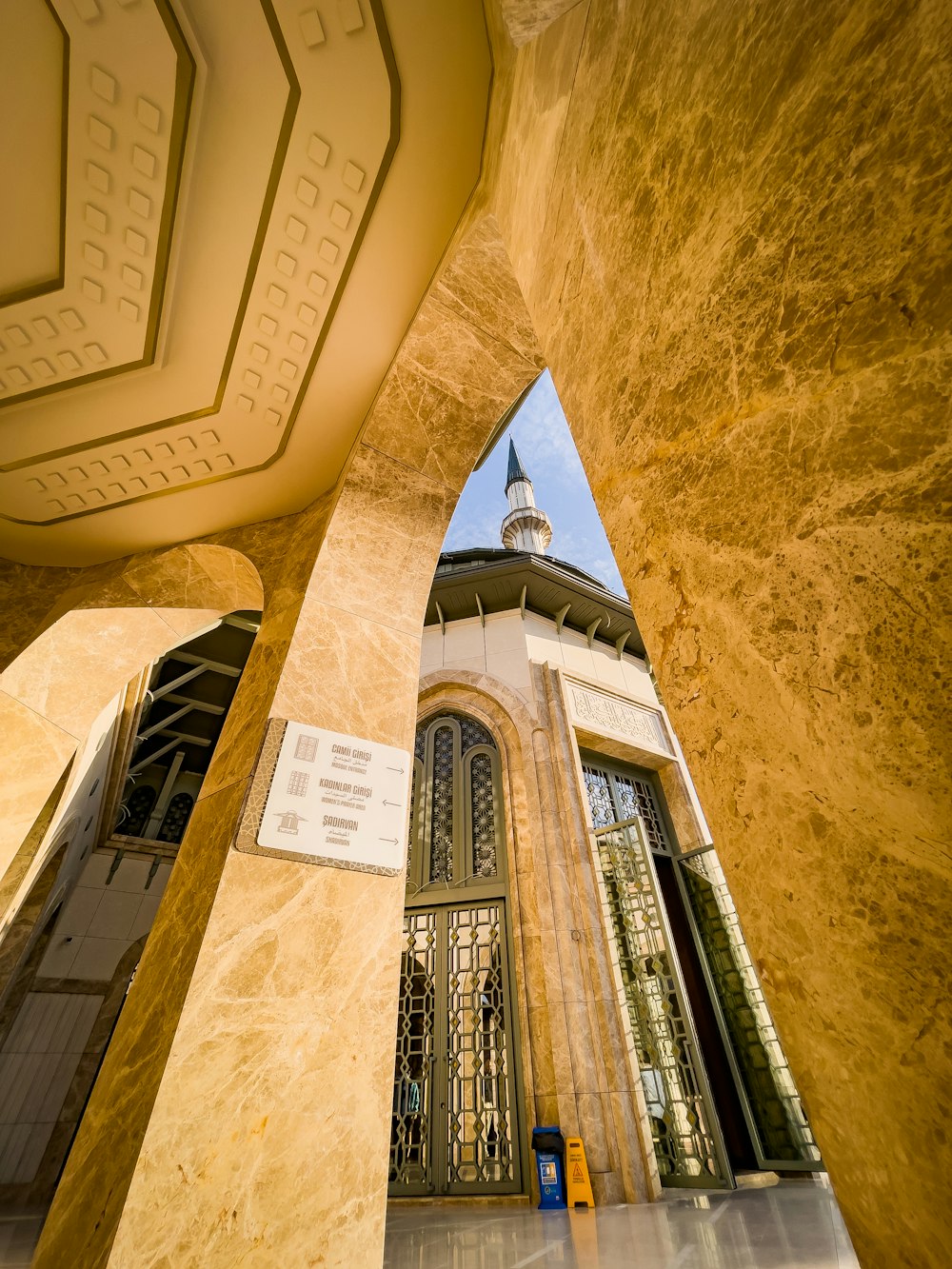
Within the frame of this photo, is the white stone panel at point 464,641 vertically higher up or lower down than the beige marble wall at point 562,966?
higher up

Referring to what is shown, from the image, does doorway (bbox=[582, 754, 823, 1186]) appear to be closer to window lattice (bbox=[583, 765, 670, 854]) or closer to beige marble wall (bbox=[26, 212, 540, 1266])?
window lattice (bbox=[583, 765, 670, 854])

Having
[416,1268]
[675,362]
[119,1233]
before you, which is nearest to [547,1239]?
[416,1268]

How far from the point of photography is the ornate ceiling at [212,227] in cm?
170

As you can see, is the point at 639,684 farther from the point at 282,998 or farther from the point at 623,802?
the point at 282,998

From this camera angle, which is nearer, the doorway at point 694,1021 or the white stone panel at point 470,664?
the doorway at point 694,1021

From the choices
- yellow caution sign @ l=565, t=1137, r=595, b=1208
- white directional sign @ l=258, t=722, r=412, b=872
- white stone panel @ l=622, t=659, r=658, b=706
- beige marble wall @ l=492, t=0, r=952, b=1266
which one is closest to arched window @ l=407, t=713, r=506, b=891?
yellow caution sign @ l=565, t=1137, r=595, b=1208

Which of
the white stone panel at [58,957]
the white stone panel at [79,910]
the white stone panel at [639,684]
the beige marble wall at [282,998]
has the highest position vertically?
the white stone panel at [639,684]

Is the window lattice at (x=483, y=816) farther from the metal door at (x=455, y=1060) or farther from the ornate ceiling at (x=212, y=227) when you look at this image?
the ornate ceiling at (x=212, y=227)

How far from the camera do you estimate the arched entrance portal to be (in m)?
4.47

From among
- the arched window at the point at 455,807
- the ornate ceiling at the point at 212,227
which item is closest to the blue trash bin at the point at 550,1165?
the arched window at the point at 455,807

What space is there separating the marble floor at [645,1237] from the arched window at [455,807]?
94.3 inches

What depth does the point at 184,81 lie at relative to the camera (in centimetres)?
173

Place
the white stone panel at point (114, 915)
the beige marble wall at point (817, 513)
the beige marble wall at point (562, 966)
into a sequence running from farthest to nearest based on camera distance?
1. the white stone panel at point (114, 915)
2. the beige marble wall at point (562, 966)
3. the beige marble wall at point (817, 513)

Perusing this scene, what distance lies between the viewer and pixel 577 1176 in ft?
13.0
